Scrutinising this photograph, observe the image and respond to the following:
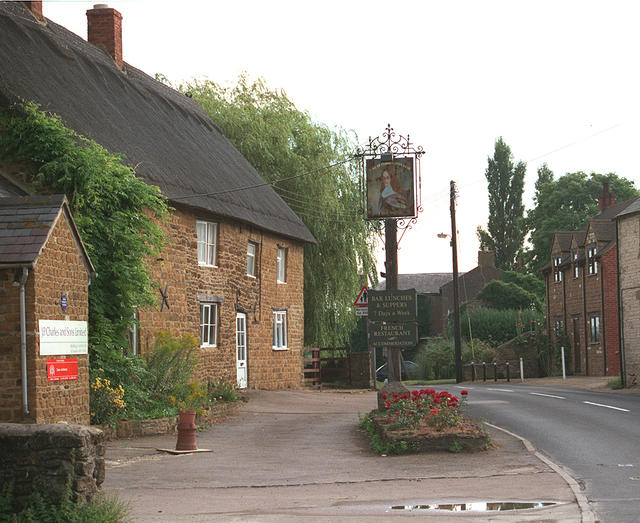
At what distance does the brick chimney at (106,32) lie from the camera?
27344 millimetres

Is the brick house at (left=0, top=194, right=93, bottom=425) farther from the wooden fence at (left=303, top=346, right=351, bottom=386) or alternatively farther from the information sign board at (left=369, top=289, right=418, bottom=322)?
the wooden fence at (left=303, top=346, right=351, bottom=386)

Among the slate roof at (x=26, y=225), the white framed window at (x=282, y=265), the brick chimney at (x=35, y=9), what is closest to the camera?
the slate roof at (x=26, y=225)

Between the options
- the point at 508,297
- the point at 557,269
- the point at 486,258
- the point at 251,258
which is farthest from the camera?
the point at 486,258

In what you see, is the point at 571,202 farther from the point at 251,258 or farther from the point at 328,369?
the point at 251,258

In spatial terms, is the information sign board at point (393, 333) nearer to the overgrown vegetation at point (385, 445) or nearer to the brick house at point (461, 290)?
the overgrown vegetation at point (385, 445)

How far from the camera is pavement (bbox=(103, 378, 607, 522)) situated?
29.0 feet

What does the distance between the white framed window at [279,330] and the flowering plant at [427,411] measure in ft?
44.3

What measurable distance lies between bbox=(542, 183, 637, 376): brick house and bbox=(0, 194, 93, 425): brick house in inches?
1101

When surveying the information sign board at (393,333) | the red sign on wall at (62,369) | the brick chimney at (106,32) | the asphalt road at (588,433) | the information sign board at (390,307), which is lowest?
the asphalt road at (588,433)

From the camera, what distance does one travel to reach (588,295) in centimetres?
4219

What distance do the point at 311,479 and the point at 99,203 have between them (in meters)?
7.91

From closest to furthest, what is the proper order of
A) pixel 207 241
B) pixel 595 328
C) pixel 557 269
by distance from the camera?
pixel 207 241, pixel 595 328, pixel 557 269

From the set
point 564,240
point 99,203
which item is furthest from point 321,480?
point 564,240

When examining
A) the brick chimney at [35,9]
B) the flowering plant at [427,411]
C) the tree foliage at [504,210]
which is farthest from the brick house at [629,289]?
the tree foliage at [504,210]
